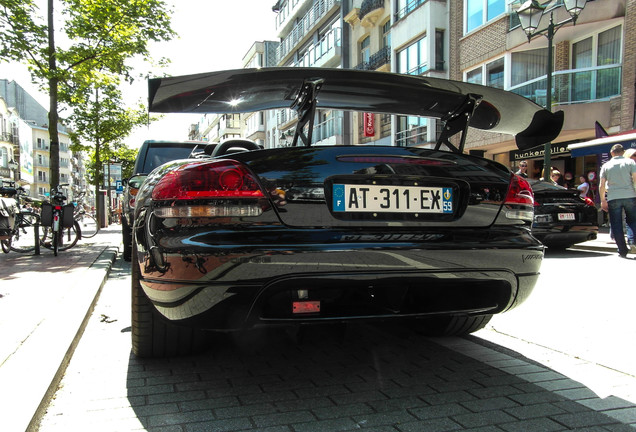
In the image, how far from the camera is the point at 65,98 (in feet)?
37.2

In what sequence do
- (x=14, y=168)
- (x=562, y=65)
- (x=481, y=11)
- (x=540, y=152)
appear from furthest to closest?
(x=14, y=168), (x=481, y=11), (x=540, y=152), (x=562, y=65)

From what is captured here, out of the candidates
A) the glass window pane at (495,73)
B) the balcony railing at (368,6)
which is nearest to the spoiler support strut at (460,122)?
the glass window pane at (495,73)

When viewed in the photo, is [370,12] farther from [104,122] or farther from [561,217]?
[561,217]

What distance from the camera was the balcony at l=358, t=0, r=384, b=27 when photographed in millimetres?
26319

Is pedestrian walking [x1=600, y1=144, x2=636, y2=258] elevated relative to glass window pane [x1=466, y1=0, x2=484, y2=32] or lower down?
lower down

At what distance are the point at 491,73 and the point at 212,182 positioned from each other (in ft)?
62.0

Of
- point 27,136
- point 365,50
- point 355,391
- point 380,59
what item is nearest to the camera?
point 355,391

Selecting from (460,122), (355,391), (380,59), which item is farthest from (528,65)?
(355,391)

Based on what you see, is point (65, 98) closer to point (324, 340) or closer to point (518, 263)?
point (324, 340)

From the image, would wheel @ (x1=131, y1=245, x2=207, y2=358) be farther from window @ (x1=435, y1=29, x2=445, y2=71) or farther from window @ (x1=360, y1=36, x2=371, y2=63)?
window @ (x1=360, y1=36, x2=371, y2=63)

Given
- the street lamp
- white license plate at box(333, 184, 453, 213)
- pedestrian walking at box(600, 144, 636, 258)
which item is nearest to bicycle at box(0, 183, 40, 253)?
white license plate at box(333, 184, 453, 213)

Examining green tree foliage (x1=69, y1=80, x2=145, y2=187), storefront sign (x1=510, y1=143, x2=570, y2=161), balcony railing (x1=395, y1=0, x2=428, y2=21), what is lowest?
storefront sign (x1=510, y1=143, x2=570, y2=161)

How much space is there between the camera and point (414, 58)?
22.4 meters

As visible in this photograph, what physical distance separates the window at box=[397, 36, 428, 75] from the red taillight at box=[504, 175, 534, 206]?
64.2 feet
